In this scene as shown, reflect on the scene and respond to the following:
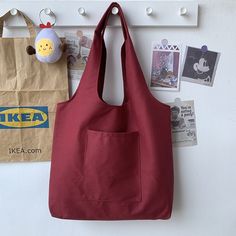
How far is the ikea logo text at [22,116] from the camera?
729mm

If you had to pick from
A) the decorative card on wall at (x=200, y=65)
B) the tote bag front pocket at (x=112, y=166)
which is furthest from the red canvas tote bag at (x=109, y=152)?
the decorative card on wall at (x=200, y=65)

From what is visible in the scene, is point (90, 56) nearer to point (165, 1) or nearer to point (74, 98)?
point (74, 98)

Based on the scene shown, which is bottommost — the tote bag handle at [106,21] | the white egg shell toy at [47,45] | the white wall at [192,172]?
the white wall at [192,172]

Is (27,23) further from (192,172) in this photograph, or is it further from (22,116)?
(192,172)

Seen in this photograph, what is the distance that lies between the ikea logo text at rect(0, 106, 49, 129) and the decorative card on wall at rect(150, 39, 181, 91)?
0.94 ft

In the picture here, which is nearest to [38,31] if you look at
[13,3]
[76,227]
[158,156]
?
[13,3]

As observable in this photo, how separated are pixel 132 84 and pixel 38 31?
27cm

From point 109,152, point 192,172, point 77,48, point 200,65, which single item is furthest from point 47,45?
point 192,172

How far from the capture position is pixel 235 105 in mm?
772

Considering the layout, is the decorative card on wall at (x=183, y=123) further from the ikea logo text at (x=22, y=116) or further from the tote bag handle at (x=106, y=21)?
the ikea logo text at (x=22, y=116)

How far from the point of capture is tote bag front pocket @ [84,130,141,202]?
67cm

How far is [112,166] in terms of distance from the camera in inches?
26.6

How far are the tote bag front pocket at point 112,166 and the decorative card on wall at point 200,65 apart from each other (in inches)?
8.4

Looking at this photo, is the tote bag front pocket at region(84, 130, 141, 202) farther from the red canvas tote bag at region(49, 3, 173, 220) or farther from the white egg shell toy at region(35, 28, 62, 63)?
the white egg shell toy at region(35, 28, 62, 63)
